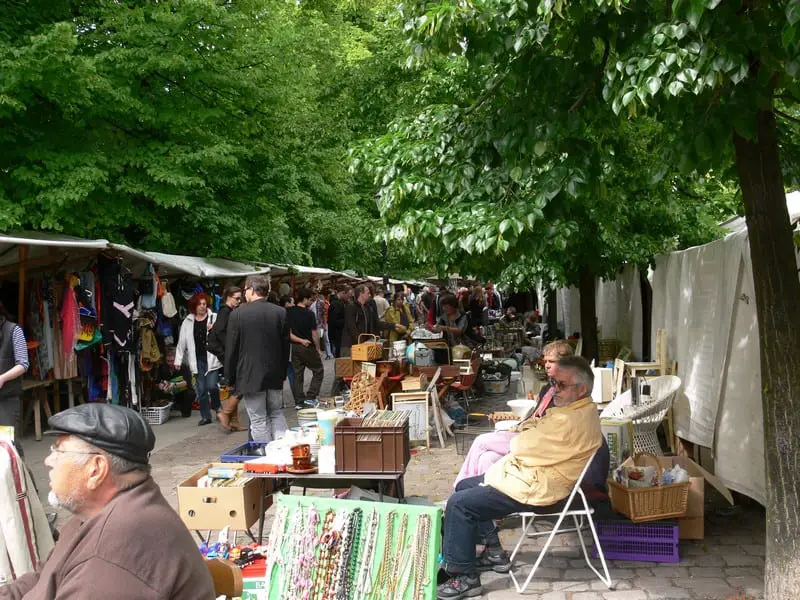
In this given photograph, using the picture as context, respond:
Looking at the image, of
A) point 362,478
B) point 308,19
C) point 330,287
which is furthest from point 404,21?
point 330,287

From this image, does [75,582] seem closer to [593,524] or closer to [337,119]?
A: [593,524]

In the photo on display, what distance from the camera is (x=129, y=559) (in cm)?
246

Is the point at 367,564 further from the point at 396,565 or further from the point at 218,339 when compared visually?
the point at 218,339

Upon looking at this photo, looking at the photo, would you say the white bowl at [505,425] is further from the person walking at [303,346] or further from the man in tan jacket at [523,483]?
the person walking at [303,346]

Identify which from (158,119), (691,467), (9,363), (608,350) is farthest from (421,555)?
(608,350)

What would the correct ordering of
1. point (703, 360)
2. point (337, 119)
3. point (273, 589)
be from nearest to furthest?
point (273, 589) < point (703, 360) < point (337, 119)

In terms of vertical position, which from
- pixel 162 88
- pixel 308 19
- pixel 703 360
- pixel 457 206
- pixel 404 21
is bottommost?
pixel 703 360

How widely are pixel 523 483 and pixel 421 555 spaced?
58.3 inches

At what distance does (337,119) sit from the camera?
18.2 m

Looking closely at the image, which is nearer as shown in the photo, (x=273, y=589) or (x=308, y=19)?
(x=273, y=589)

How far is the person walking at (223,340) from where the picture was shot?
10688mm

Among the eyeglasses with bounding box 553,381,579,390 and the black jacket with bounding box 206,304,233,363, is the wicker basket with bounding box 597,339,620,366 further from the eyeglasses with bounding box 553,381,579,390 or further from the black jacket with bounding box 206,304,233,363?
the eyeglasses with bounding box 553,381,579,390

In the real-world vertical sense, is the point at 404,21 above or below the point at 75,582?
above

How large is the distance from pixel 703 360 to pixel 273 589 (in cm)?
552
